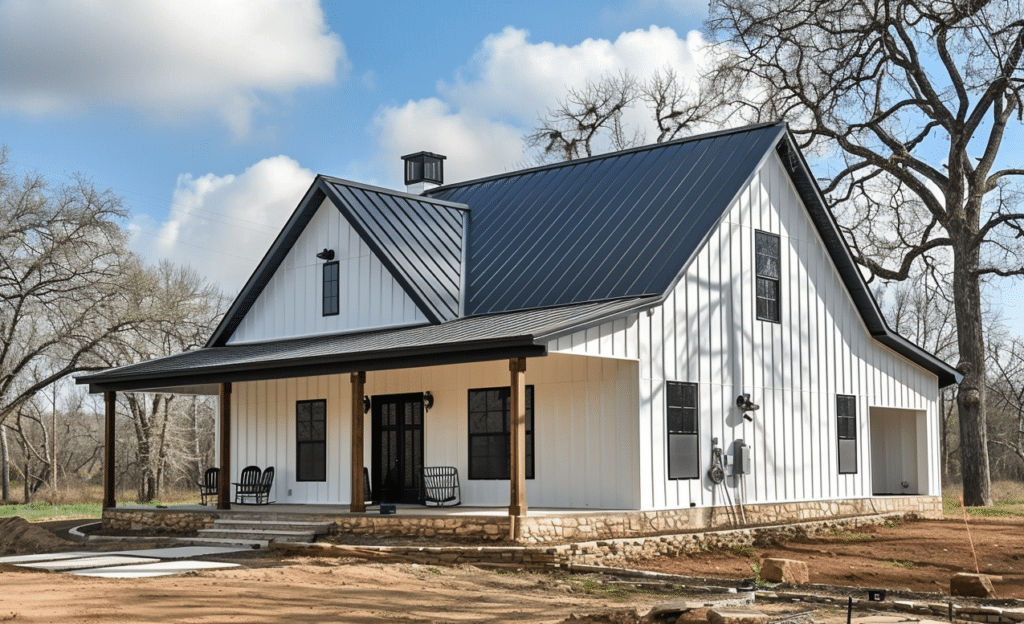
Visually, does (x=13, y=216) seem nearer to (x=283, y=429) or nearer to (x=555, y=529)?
(x=283, y=429)

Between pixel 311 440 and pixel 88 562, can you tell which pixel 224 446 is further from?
pixel 88 562

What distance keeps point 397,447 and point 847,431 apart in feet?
26.5

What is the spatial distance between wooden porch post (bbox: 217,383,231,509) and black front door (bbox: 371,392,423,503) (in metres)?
2.45

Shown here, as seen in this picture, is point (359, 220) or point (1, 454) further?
point (1, 454)

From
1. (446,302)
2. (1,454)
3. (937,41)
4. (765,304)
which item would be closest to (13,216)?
(1,454)

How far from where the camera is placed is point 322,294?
20.7 m

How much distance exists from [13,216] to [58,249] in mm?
1540

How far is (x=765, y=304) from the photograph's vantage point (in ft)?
62.2

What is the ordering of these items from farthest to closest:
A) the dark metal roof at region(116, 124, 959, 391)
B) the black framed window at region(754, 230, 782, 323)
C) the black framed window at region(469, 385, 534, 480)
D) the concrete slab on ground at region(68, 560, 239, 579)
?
1. the black framed window at region(754, 230, 782, 323)
2. the black framed window at region(469, 385, 534, 480)
3. the dark metal roof at region(116, 124, 959, 391)
4. the concrete slab on ground at region(68, 560, 239, 579)

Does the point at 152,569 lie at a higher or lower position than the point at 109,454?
lower

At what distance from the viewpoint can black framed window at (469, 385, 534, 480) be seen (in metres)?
17.4

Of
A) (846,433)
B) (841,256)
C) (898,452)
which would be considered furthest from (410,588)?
(898,452)

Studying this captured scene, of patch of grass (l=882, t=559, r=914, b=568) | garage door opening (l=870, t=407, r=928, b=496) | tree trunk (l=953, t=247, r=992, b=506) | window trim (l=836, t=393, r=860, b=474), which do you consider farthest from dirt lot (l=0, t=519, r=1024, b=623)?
tree trunk (l=953, t=247, r=992, b=506)

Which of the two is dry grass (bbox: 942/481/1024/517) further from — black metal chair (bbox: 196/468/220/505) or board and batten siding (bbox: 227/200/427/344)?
black metal chair (bbox: 196/468/220/505)
